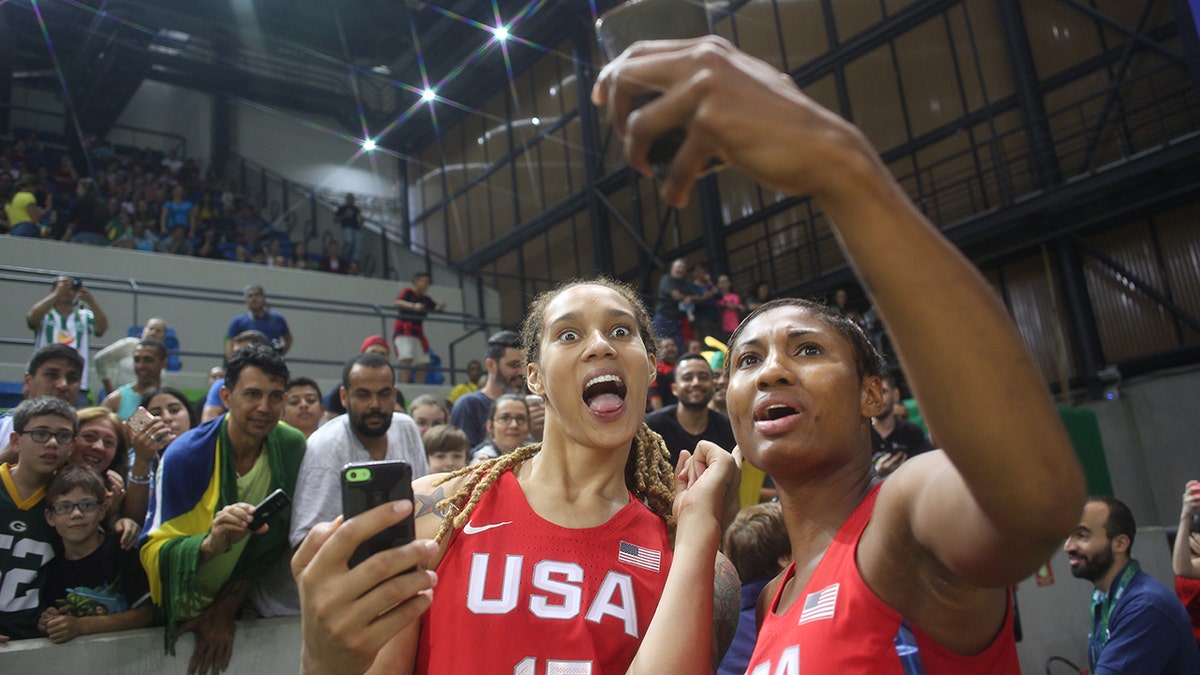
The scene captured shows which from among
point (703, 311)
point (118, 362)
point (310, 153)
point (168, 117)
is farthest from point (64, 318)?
point (310, 153)

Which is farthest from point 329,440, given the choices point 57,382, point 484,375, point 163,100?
point 163,100

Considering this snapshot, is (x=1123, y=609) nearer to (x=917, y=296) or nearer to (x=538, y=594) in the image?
(x=538, y=594)

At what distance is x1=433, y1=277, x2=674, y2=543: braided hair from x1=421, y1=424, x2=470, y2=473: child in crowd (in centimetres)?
245

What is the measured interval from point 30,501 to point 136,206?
40.1 ft

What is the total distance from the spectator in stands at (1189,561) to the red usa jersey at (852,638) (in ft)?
14.4

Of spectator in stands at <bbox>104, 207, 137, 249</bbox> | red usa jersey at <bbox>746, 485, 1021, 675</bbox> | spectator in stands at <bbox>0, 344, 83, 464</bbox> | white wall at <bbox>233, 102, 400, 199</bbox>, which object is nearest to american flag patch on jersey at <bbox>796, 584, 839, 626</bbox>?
red usa jersey at <bbox>746, 485, 1021, 675</bbox>

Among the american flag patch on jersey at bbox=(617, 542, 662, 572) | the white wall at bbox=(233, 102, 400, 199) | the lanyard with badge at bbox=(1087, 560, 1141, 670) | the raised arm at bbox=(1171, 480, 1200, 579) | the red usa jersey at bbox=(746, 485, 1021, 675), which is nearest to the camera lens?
the red usa jersey at bbox=(746, 485, 1021, 675)

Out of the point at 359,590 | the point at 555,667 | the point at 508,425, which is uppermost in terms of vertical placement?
the point at 508,425

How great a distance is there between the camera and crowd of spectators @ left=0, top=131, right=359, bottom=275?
38.6ft

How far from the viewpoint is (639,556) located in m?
2.13

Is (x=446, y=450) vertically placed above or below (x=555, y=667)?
above

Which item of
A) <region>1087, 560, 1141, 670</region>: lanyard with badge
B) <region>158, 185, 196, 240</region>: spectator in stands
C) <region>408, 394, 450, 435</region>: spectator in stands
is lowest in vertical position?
<region>1087, 560, 1141, 670</region>: lanyard with badge

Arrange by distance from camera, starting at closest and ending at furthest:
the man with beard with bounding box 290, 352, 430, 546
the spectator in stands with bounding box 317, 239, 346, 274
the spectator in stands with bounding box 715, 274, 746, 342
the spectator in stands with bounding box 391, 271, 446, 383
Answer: the man with beard with bounding box 290, 352, 430, 546, the spectator in stands with bounding box 391, 271, 446, 383, the spectator in stands with bounding box 715, 274, 746, 342, the spectator in stands with bounding box 317, 239, 346, 274

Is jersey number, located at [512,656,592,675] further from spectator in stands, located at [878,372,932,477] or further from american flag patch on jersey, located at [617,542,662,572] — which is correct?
spectator in stands, located at [878,372,932,477]
